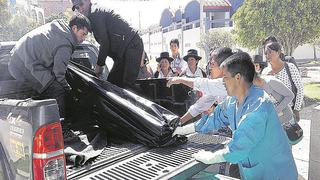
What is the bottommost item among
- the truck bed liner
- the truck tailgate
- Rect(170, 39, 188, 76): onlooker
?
the truck tailgate

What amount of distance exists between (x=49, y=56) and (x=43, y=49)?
0.29 ft

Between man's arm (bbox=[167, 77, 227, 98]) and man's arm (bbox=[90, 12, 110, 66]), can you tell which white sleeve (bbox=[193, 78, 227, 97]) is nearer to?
man's arm (bbox=[167, 77, 227, 98])

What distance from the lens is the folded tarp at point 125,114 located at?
8.59ft

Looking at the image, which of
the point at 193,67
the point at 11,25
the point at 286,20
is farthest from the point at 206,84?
the point at 11,25

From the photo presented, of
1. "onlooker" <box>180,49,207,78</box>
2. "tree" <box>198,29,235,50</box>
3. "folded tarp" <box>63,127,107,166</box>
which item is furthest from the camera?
"tree" <box>198,29,235,50</box>

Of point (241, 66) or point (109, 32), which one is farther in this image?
point (109, 32)

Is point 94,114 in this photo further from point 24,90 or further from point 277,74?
point 277,74

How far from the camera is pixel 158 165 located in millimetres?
2283

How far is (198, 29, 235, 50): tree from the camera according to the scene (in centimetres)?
2975

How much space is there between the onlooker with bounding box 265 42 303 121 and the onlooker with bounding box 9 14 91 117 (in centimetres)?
200

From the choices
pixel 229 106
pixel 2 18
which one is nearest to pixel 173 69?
pixel 229 106

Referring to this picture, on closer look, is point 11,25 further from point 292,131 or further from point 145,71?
point 292,131

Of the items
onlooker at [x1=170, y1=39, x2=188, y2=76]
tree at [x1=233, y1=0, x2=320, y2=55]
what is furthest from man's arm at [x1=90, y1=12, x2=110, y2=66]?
tree at [x1=233, y1=0, x2=320, y2=55]

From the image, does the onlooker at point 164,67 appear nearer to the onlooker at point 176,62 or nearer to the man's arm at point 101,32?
the onlooker at point 176,62
